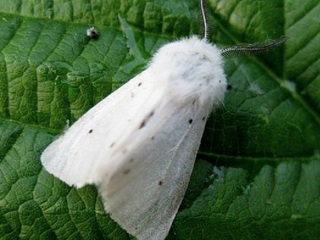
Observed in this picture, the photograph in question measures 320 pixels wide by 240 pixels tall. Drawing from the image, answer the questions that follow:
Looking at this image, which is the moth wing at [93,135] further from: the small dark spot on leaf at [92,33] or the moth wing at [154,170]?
the small dark spot on leaf at [92,33]

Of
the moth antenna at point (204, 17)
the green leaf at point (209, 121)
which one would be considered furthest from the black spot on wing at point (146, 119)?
the moth antenna at point (204, 17)

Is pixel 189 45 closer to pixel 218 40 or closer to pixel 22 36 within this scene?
pixel 218 40

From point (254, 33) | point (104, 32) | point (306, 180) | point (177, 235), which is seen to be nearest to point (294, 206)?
point (306, 180)

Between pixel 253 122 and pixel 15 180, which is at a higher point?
pixel 253 122

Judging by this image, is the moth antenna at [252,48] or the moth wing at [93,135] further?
the moth antenna at [252,48]

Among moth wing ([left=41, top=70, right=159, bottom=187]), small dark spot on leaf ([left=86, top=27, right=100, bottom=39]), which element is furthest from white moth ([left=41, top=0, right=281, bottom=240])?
small dark spot on leaf ([left=86, top=27, right=100, bottom=39])

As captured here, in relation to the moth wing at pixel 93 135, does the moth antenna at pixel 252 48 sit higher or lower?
higher

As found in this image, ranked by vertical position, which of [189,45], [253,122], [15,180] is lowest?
[15,180]
